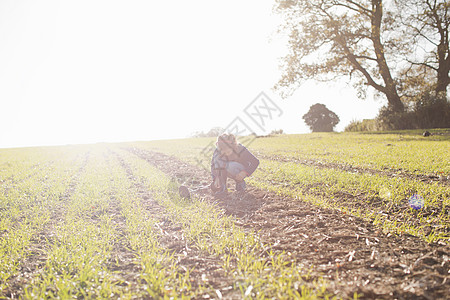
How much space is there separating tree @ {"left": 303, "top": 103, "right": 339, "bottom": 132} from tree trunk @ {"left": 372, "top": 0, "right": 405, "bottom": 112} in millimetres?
14558

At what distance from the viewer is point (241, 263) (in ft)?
11.4

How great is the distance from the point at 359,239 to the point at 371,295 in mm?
1547

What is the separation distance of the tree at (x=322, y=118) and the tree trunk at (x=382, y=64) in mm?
14558

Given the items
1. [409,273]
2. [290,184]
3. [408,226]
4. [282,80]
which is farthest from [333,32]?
[409,273]

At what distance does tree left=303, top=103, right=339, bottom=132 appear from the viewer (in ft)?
140

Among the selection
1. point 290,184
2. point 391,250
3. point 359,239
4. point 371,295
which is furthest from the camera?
point 290,184

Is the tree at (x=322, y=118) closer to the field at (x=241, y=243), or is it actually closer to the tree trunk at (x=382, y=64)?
the tree trunk at (x=382, y=64)

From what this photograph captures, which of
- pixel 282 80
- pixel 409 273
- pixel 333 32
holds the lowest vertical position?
pixel 409 273

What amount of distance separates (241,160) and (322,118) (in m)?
38.7

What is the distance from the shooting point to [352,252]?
12.3 ft

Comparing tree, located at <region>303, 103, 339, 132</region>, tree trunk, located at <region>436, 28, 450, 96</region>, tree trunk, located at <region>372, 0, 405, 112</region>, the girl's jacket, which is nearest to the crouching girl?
the girl's jacket

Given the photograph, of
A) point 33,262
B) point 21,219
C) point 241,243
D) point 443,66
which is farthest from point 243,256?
point 443,66

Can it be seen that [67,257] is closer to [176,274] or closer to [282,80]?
[176,274]

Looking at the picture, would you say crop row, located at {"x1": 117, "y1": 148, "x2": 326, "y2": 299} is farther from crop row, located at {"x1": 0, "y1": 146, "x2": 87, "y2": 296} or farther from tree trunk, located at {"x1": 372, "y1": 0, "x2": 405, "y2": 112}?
tree trunk, located at {"x1": 372, "y1": 0, "x2": 405, "y2": 112}
